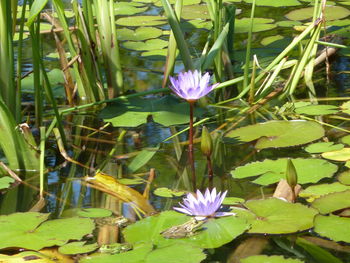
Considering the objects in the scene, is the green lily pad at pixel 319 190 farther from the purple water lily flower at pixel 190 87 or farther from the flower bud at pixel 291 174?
the purple water lily flower at pixel 190 87

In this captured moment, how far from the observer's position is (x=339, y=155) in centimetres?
168

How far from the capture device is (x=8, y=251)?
4.38 ft

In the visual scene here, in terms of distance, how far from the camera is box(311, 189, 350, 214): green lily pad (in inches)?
54.6

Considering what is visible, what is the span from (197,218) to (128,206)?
0.22m

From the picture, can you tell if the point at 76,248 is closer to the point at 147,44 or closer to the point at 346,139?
the point at 346,139

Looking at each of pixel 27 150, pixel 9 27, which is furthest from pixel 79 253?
pixel 9 27

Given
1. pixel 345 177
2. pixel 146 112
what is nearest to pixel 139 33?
pixel 146 112

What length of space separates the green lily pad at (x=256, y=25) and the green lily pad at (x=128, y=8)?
0.58 metres

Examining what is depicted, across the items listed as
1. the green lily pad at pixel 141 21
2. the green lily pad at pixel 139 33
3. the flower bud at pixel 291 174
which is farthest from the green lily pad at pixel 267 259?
the green lily pad at pixel 141 21

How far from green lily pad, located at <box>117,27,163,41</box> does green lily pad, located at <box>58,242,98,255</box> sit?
1.71 m

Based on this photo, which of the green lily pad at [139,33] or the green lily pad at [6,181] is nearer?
the green lily pad at [6,181]

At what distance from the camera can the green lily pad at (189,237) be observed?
51.0 inches

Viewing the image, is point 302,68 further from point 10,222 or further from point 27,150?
point 10,222

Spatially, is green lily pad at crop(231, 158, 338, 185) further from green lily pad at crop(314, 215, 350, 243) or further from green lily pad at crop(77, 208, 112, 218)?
green lily pad at crop(77, 208, 112, 218)
